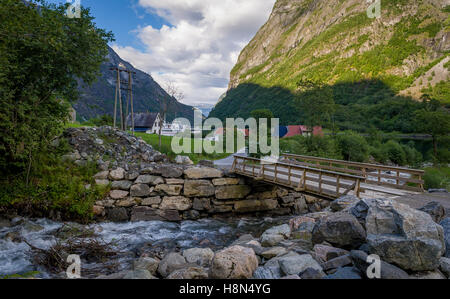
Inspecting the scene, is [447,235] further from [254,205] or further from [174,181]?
[174,181]

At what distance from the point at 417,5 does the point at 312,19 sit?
64.4 meters

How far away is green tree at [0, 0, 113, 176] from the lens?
8.05 metres

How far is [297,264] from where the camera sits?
12.6 feet

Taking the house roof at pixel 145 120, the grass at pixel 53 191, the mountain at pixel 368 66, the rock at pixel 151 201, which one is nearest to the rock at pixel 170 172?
the rock at pixel 151 201

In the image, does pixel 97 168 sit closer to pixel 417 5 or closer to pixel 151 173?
pixel 151 173

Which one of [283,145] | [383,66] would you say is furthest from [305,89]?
[383,66]

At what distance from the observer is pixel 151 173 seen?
12461 millimetres

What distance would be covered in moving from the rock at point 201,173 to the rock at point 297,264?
914 cm

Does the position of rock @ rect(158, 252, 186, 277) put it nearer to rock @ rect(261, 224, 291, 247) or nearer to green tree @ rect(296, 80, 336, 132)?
rock @ rect(261, 224, 291, 247)

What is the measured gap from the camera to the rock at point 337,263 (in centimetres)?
359

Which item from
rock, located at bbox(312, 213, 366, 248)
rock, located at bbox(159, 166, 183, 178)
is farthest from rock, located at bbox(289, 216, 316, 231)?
rock, located at bbox(159, 166, 183, 178)

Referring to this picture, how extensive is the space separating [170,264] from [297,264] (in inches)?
112

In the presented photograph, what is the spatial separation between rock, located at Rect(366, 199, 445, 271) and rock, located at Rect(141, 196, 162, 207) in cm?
1006
